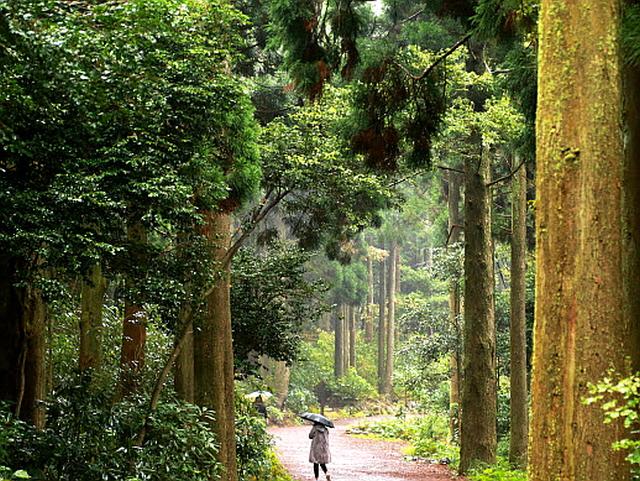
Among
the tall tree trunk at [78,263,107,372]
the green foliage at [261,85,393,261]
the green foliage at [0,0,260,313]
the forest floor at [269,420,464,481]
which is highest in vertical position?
the green foliage at [261,85,393,261]

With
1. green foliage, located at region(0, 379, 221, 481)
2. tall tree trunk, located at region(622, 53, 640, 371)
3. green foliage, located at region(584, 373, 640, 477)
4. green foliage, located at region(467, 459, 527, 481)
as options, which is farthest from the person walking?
green foliage, located at region(584, 373, 640, 477)

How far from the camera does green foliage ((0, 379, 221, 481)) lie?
8.09 metres

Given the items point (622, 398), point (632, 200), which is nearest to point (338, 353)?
point (632, 200)

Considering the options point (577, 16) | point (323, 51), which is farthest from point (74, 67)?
point (577, 16)

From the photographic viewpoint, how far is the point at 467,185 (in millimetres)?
15852

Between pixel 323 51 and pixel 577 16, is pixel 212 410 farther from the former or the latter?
pixel 577 16

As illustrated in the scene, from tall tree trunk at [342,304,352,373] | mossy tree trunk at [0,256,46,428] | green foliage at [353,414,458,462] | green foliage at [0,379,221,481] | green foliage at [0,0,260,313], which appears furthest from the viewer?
tall tree trunk at [342,304,352,373]

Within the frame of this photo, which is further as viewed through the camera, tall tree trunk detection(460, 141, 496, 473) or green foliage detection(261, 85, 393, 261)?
tall tree trunk detection(460, 141, 496, 473)

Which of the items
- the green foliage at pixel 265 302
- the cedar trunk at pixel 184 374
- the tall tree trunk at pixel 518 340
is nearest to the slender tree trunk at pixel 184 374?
the cedar trunk at pixel 184 374

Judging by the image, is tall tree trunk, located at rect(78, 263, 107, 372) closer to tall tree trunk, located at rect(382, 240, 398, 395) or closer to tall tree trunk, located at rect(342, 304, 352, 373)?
tall tree trunk, located at rect(382, 240, 398, 395)

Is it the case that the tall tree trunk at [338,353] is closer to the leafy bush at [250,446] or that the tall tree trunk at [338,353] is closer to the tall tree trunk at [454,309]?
the tall tree trunk at [454,309]

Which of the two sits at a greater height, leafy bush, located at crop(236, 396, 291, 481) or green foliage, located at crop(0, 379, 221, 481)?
green foliage, located at crop(0, 379, 221, 481)

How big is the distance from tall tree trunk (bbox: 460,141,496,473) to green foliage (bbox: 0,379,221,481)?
6.58 meters

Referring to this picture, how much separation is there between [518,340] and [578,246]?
1255cm
